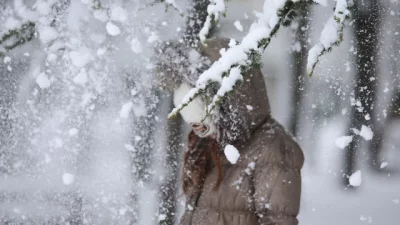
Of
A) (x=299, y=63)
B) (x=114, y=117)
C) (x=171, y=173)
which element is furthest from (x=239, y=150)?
(x=114, y=117)

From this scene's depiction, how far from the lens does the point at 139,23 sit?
128 inches

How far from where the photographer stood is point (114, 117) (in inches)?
144

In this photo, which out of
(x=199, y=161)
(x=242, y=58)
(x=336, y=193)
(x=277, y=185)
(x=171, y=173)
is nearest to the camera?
(x=242, y=58)

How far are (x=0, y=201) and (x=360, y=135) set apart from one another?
289cm

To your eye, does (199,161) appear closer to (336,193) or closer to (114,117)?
(114,117)

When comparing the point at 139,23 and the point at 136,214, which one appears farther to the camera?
the point at 136,214

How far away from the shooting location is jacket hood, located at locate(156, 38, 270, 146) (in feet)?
7.32

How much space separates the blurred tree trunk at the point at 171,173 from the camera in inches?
139

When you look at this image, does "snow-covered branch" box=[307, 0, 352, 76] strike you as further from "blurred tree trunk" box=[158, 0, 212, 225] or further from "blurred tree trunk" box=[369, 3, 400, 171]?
"blurred tree trunk" box=[158, 0, 212, 225]

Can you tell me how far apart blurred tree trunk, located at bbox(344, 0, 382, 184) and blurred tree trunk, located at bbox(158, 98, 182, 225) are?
1.22 meters

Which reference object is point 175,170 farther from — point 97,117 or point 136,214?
point 97,117

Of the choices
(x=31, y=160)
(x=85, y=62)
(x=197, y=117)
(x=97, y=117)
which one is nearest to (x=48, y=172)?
(x=31, y=160)

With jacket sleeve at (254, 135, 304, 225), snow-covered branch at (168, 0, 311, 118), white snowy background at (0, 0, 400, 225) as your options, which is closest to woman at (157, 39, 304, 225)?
jacket sleeve at (254, 135, 304, 225)

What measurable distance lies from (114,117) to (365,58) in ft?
5.82
